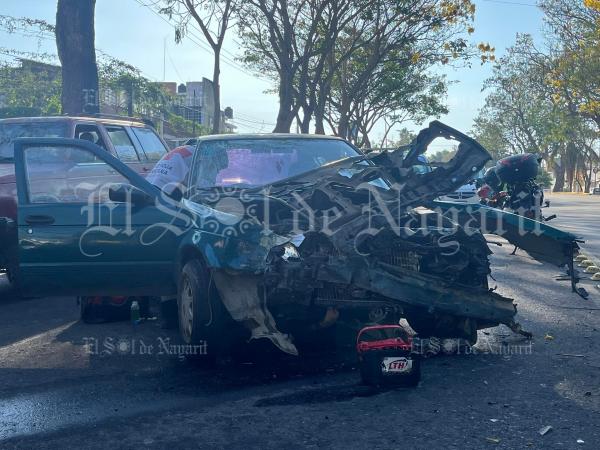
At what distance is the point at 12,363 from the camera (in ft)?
18.7

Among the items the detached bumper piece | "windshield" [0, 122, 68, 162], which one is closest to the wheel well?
the detached bumper piece

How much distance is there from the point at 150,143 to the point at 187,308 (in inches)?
243

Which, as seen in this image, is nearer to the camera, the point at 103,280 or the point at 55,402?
the point at 55,402

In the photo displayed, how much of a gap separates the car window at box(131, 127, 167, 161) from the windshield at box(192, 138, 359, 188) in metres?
4.41

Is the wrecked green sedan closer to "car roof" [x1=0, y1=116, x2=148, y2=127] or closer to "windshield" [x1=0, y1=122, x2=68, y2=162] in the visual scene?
"windshield" [x1=0, y1=122, x2=68, y2=162]

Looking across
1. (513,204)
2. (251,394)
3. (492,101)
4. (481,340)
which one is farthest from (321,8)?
(492,101)

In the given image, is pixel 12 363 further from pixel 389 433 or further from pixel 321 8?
pixel 321 8

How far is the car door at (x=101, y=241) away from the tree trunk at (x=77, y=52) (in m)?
10.5

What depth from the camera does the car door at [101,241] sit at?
19.5ft

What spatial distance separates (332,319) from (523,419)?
5.04ft

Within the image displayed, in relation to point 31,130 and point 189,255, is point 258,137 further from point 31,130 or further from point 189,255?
point 31,130

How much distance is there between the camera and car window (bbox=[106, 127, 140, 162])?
414 inches

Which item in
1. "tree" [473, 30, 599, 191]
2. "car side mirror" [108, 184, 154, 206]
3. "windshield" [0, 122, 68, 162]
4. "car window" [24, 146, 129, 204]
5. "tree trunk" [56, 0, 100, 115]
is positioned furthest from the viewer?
"tree" [473, 30, 599, 191]

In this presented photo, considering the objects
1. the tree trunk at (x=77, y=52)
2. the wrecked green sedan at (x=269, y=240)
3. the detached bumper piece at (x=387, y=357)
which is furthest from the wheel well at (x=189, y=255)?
the tree trunk at (x=77, y=52)
